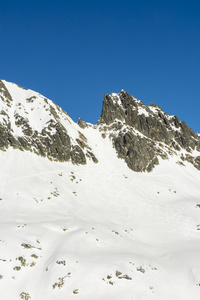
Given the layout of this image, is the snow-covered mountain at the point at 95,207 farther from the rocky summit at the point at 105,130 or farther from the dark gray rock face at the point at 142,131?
the dark gray rock face at the point at 142,131

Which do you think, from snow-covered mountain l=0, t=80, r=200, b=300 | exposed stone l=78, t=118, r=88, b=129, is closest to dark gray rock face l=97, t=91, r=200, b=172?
snow-covered mountain l=0, t=80, r=200, b=300

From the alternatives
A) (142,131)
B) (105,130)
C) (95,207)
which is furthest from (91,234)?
(142,131)

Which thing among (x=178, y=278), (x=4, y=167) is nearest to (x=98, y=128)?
(x=4, y=167)

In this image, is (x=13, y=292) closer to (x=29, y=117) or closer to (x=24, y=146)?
(x=24, y=146)

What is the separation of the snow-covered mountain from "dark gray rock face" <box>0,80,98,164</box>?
1.10 feet

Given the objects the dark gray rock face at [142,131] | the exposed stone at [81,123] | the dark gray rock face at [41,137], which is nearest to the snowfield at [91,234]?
the dark gray rock face at [41,137]

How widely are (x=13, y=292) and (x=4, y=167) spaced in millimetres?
37324

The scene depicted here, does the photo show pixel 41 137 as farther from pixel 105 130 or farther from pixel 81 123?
pixel 105 130

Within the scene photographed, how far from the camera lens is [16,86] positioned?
294 feet

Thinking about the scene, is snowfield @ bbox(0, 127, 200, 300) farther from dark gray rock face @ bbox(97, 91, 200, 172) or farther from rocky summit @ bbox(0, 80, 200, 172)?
dark gray rock face @ bbox(97, 91, 200, 172)

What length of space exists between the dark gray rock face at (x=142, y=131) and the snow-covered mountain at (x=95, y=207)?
57 cm

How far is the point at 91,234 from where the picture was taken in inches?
1108

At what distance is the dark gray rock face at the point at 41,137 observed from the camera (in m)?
61.7

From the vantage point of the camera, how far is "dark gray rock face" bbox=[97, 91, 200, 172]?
275 feet
